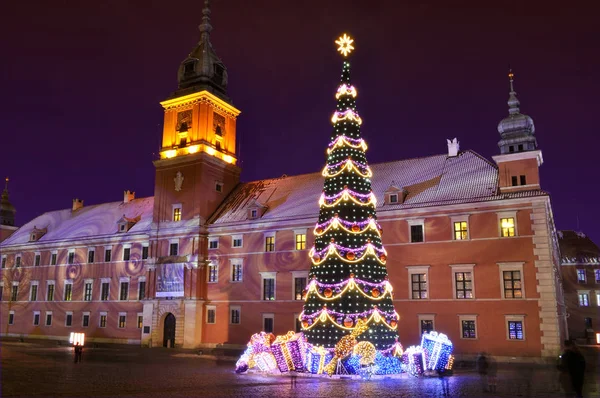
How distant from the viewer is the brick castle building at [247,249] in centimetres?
3247

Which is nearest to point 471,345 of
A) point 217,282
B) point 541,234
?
point 541,234

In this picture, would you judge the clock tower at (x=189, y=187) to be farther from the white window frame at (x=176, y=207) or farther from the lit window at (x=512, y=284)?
the lit window at (x=512, y=284)

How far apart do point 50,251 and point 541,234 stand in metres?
46.2

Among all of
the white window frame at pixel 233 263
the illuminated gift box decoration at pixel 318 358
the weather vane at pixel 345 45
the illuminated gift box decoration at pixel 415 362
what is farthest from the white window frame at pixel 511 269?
the white window frame at pixel 233 263

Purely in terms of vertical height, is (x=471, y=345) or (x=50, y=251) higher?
(x=50, y=251)

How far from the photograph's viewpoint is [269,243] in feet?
137

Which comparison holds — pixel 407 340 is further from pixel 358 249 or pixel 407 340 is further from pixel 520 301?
pixel 358 249

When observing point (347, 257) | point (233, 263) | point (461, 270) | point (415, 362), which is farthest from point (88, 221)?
point (415, 362)

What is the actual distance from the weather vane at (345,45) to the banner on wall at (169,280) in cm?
2494

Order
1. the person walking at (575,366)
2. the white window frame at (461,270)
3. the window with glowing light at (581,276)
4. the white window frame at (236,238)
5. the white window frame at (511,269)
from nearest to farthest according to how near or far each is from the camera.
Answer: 1. the person walking at (575,366)
2. the white window frame at (511,269)
3. the white window frame at (461,270)
4. the white window frame at (236,238)
5. the window with glowing light at (581,276)

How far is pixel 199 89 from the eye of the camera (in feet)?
156

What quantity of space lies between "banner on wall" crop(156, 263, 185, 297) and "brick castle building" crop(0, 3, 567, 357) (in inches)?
4.4

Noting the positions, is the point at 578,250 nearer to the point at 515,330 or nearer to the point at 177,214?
the point at 515,330

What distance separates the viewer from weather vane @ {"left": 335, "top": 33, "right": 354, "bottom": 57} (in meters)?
25.1
